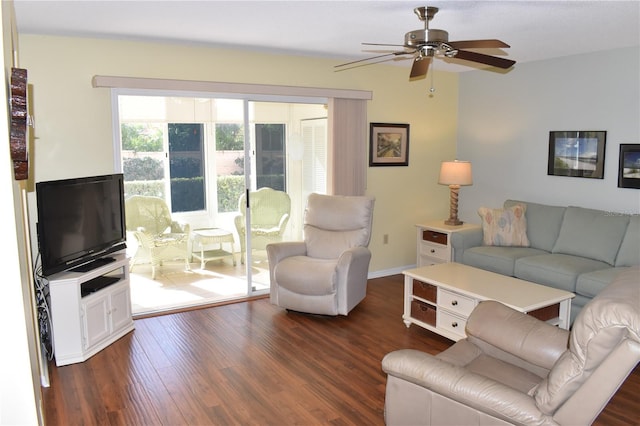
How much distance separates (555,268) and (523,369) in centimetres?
196

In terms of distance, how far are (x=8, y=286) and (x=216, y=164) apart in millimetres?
4022

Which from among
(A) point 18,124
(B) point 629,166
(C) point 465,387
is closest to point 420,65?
(C) point 465,387

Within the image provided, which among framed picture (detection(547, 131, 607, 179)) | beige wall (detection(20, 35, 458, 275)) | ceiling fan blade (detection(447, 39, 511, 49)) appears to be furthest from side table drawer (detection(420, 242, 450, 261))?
ceiling fan blade (detection(447, 39, 511, 49))

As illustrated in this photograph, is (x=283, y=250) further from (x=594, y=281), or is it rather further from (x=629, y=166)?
(x=629, y=166)

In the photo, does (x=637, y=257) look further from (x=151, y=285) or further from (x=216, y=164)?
(x=151, y=285)

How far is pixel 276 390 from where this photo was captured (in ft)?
10.6

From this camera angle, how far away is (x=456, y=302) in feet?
12.6

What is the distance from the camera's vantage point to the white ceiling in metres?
3.20

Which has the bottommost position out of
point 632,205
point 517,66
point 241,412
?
point 241,412

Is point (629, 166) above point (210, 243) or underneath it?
above

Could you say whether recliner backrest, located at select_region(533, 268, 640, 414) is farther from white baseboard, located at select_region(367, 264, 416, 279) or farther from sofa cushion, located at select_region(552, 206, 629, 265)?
white baseboard, located at select_region(367, 264, 416, 279)

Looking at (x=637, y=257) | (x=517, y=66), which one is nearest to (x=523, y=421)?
(x=637, y=257)

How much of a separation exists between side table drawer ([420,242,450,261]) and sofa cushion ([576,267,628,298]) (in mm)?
1588

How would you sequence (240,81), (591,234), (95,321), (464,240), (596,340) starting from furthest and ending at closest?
(464,240), (240,81), (591,234), (95,321), (596,340)
